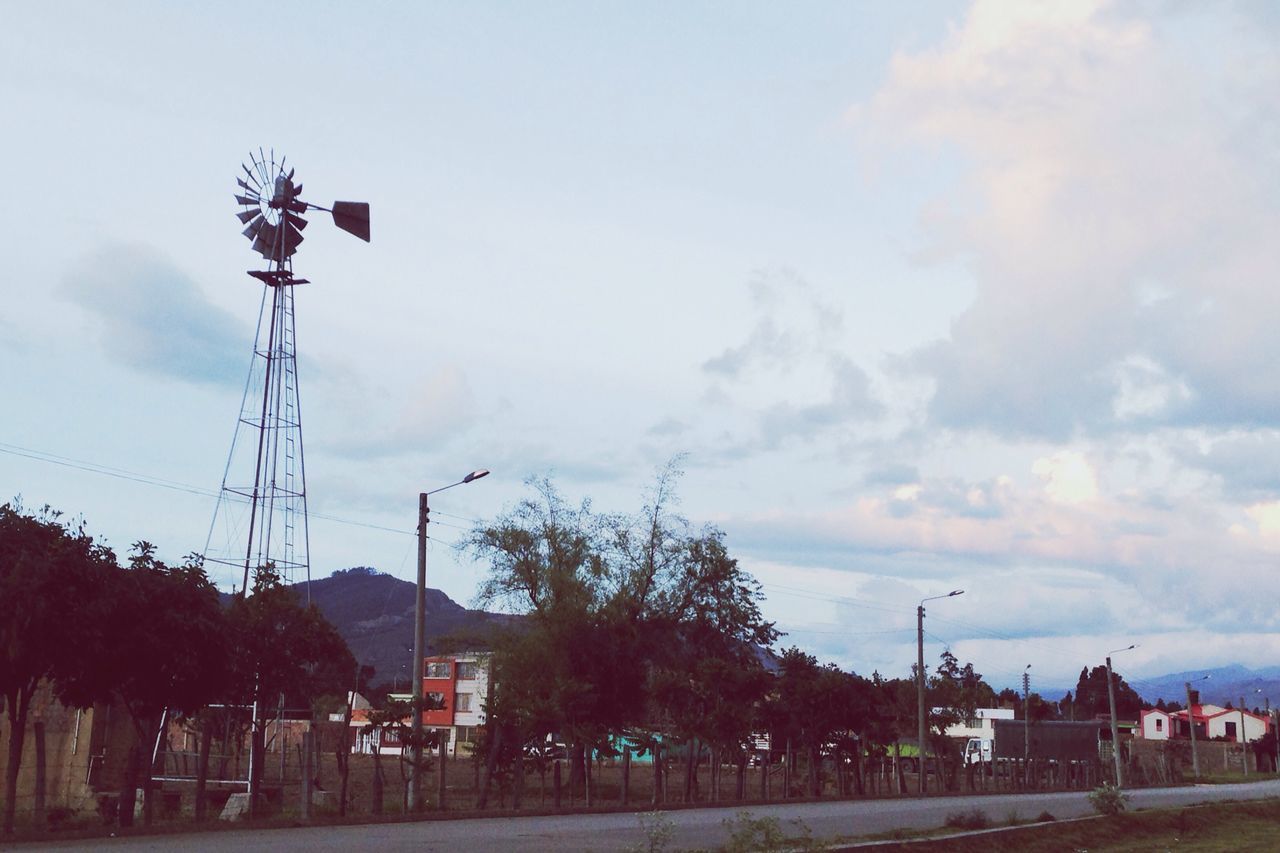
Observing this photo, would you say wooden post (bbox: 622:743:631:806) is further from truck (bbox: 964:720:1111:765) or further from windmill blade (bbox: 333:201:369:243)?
truck (bbox: 964:720:1111:765)

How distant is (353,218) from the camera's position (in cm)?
4244

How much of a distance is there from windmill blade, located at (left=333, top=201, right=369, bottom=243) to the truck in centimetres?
4653

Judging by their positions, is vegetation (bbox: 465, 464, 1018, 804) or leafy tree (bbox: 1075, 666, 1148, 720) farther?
leafy tree (bbox: 1075, 666, 1148, 720)

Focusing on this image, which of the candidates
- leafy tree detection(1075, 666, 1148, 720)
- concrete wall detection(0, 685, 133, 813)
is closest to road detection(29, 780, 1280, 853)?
concrete wall detection(0, 685, 133, 813)

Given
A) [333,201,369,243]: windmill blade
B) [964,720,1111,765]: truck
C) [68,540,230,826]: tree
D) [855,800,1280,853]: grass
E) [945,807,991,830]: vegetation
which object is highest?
[333,201,369,243]: windmill blade

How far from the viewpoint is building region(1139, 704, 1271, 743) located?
463ft

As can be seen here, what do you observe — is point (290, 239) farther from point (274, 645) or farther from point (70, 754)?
point (274, 645)

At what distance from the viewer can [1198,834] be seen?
2966 centimetres

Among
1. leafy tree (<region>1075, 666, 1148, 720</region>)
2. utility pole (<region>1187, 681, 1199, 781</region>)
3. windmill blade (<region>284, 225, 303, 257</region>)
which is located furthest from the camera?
leafy tree (<region>1075, 666, 1148, 720</region>)

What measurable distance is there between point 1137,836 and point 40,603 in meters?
22.1

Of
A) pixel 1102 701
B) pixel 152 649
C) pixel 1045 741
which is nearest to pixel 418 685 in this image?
pixel 152 649

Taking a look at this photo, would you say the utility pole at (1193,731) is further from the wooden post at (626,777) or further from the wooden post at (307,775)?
the wooden post at (307,775)

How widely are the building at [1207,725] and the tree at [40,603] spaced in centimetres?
13465

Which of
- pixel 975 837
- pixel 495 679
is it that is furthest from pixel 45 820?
pixel 495 679
